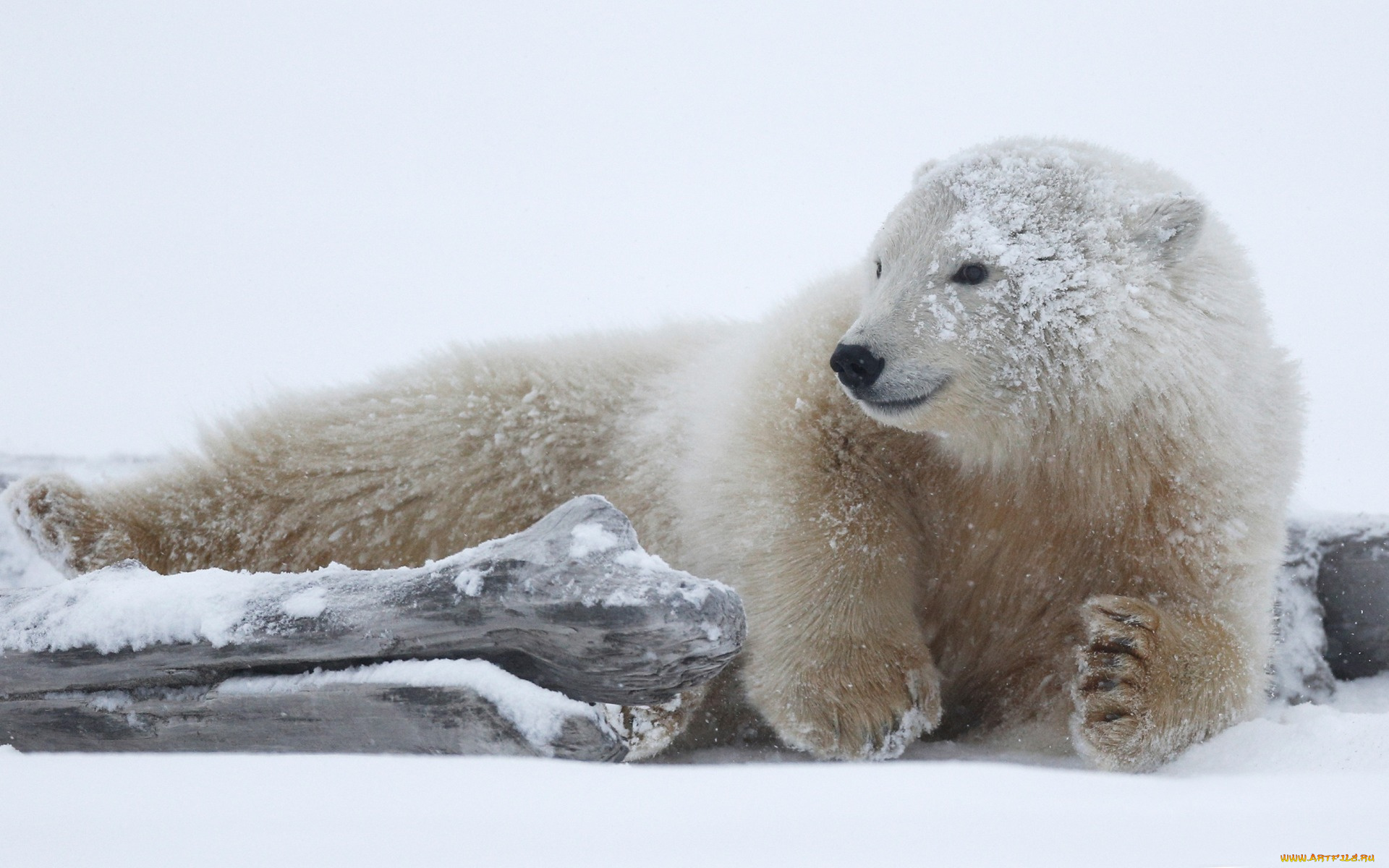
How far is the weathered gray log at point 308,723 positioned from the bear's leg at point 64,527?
1.18m

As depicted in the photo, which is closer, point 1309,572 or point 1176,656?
point 1176,656

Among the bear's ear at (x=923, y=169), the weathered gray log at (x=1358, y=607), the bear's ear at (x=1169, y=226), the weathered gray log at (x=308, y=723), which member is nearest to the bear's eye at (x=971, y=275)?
the bear's ear at (x=1169, y=226)

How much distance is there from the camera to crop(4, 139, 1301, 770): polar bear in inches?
108

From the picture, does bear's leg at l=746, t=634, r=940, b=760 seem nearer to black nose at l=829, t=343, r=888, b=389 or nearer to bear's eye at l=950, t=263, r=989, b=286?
black nose at l=829, t=343, r=888, b=389

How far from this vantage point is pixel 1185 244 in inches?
111

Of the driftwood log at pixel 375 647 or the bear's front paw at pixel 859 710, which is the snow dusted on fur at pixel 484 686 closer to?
the driftwood log at pixel 375 647

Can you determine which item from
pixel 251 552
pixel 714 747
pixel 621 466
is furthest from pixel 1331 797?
pixel 251 552

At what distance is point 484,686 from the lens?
6.24 ft

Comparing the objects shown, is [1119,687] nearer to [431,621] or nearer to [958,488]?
[958,488]

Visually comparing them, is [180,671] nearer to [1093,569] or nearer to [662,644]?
[662,644]

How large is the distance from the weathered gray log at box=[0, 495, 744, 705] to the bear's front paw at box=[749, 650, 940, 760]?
0.90 metres

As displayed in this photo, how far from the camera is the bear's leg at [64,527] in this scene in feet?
10.7

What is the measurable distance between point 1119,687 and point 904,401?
829 mm

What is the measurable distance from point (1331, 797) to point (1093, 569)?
1090 mm
